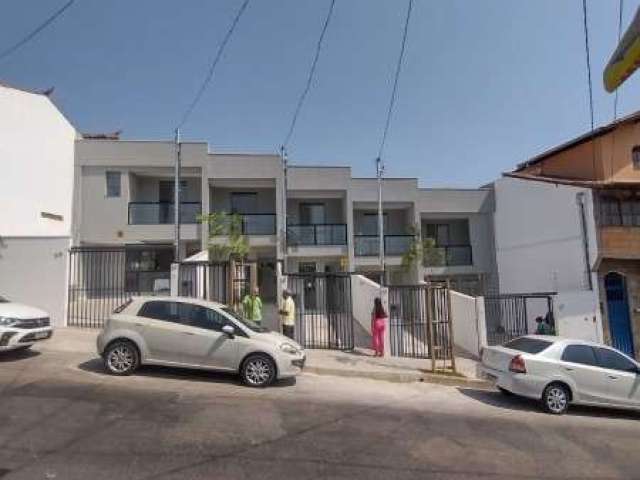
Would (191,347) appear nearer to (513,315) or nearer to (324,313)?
(324,313)

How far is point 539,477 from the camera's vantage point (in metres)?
6.82

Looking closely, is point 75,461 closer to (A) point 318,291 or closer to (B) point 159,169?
(A) point 318,291

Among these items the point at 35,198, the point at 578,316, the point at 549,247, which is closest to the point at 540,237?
the point at 549,247

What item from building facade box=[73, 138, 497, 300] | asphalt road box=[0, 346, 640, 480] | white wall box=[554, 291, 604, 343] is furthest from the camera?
building facade box=[73, 138, 497, 300]

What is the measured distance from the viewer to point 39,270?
49.9 ft

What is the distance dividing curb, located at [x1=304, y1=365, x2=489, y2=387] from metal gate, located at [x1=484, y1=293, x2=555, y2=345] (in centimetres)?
623

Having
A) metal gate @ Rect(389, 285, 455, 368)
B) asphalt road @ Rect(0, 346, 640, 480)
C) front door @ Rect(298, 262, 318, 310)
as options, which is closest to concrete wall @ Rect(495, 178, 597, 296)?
metal gate @ Rect(389, 285, 455, 368)

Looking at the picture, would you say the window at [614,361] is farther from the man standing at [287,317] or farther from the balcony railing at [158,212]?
the balcony railing at [158,212]

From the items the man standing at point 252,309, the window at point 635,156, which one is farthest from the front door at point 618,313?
the man standing at point 252,309

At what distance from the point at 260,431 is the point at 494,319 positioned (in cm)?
1554

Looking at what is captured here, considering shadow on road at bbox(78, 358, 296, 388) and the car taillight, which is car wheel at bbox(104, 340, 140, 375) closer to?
shadow on road at bbox(78, 358, 296, 388)

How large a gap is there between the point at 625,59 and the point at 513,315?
665 inches

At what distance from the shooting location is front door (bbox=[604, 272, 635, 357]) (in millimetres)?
21172

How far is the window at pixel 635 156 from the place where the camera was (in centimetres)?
2259
